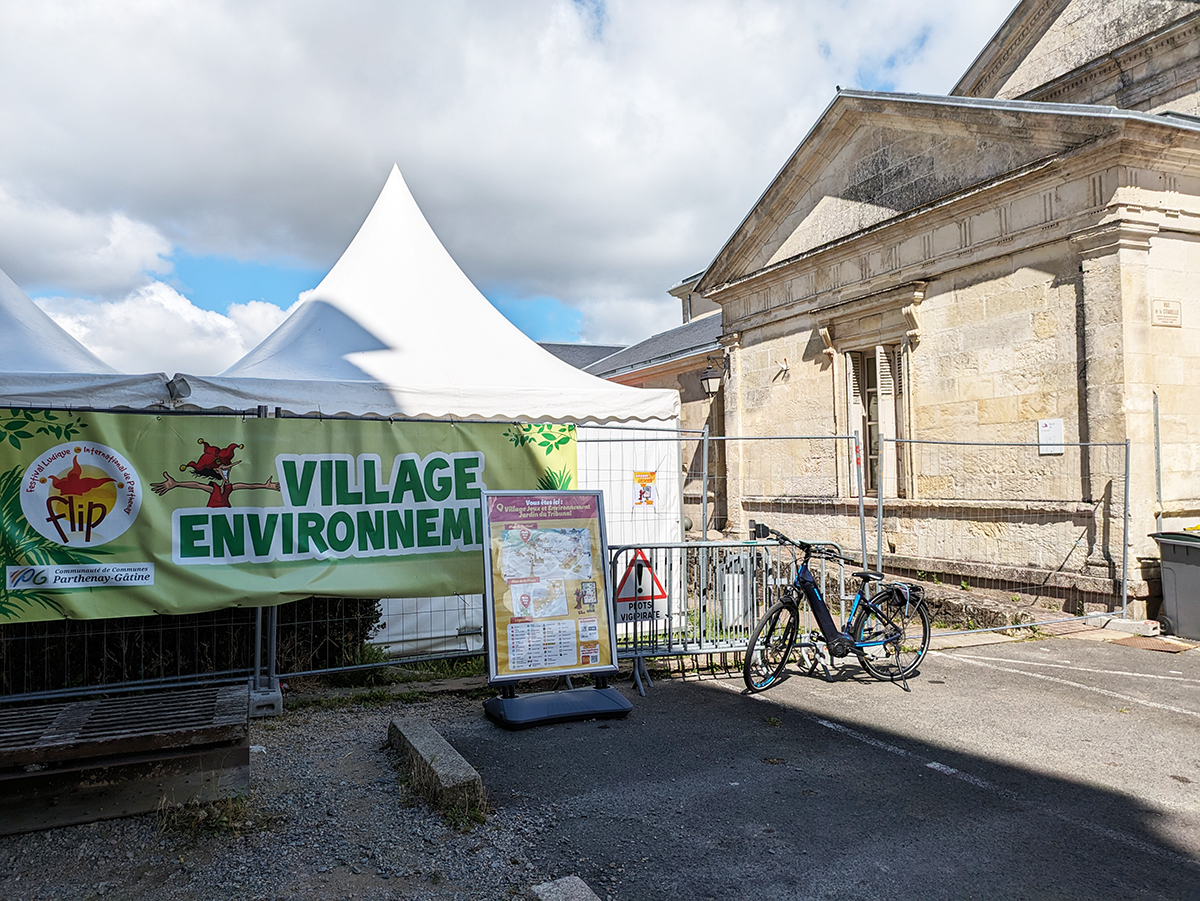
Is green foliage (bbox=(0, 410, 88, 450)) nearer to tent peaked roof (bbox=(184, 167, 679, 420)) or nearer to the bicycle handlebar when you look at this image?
tent peaked roof (bbox=(184, 167, 679, 420))

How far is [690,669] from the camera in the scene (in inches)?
279

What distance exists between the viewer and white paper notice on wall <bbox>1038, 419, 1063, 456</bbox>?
9.89 m

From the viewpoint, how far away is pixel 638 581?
6.45m

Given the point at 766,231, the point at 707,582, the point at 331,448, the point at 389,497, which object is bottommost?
the point at 707,582

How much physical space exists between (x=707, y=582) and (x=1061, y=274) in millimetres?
6558

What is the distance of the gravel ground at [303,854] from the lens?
3211 millimetres

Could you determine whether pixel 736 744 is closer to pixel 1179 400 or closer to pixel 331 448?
pixel 331 448

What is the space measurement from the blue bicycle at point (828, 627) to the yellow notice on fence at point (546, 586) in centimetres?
133

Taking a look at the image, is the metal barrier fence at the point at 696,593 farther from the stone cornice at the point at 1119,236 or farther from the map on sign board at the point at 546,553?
the stone cornice at the point at 1119,236

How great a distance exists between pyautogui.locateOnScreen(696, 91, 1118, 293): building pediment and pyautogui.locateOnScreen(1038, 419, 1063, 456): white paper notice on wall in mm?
3284

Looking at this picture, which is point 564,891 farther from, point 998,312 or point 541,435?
point 998,312

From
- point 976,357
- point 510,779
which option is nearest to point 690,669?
point 510,779

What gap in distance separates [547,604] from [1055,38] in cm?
1716

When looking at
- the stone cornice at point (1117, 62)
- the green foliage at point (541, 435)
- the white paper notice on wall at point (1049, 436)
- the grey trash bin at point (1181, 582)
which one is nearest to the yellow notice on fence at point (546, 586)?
the green foliage at point (541, 435)
